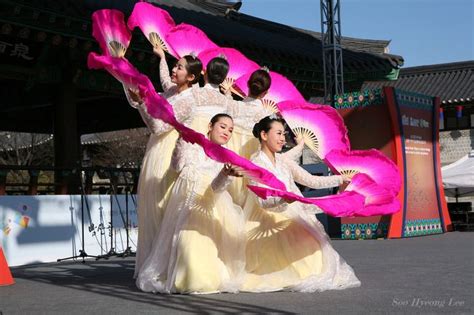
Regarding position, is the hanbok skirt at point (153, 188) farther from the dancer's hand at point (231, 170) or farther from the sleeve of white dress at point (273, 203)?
the dancer's hand at point (231, 170)

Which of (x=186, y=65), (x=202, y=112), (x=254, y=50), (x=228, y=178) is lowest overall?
(x=228, y=178)

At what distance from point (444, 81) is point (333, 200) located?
25.2m

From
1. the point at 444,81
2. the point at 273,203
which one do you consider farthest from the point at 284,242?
the point at 444,81

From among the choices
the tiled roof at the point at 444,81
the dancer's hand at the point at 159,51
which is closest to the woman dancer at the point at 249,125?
the dancer's hand at the point at 159,51

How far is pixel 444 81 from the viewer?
28766 millimetres

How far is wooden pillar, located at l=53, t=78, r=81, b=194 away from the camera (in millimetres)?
10664

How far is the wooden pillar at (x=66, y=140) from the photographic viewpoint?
35.0 feet

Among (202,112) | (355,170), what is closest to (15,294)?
(202,112)

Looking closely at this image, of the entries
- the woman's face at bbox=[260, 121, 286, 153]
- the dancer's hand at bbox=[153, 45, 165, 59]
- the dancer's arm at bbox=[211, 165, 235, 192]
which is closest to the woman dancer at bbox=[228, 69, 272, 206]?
the woman's face at bbox=[260, 121, 286, 153]

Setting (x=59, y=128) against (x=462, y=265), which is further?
(x=59, y=128)

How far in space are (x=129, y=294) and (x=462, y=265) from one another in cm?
324

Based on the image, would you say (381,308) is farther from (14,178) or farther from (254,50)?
(14,178)

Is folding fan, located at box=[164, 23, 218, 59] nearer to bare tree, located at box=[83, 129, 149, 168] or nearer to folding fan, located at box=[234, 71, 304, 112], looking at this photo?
folding fan, located at box=[234, 71, 304, 112]

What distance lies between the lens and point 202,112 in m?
5.85
